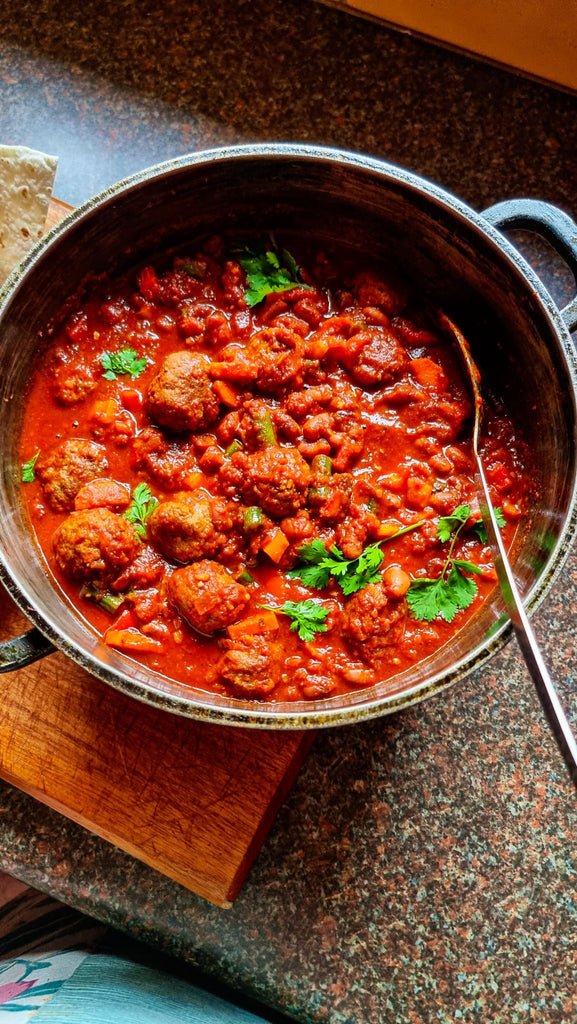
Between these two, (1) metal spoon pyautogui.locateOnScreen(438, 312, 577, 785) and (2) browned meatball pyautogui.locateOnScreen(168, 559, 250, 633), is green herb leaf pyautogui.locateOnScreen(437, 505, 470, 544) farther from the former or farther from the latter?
(2) browned meatball pyautogui.locateOnScreen(168, 559, 250, 633)

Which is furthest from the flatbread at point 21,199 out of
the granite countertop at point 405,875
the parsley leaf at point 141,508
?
the granite countertop at point 405,875

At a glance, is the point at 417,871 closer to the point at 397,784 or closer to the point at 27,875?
the point at 397,784

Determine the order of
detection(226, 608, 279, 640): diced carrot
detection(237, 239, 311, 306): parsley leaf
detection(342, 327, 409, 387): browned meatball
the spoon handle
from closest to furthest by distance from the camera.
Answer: the spoon handle < detection(226, 608, 279, 640): diced carrot < detection(342, 327, 409, 387): browned meatball < detection(237, 239, 311, 306): parsley leaf

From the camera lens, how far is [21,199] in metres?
3.34

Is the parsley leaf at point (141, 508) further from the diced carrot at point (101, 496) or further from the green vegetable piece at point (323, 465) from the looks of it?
the green vegetable piece at point (323, 465)

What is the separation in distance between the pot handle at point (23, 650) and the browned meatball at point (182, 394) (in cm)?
93

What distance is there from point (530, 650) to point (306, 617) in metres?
0.97

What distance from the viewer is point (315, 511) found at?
3.22m

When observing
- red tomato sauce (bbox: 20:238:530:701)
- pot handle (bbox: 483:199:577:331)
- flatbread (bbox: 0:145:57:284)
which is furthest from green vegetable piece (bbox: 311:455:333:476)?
flatbread (bbox: 0:145:57:284)

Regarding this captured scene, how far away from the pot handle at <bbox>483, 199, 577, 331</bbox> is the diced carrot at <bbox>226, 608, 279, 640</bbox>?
4.87 feet

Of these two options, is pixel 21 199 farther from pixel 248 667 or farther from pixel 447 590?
pixel 447 590

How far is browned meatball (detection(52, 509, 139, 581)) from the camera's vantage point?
3.05 meters

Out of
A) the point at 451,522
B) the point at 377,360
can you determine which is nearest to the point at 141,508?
the point at 377,360

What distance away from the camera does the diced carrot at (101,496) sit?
3.19 metres
